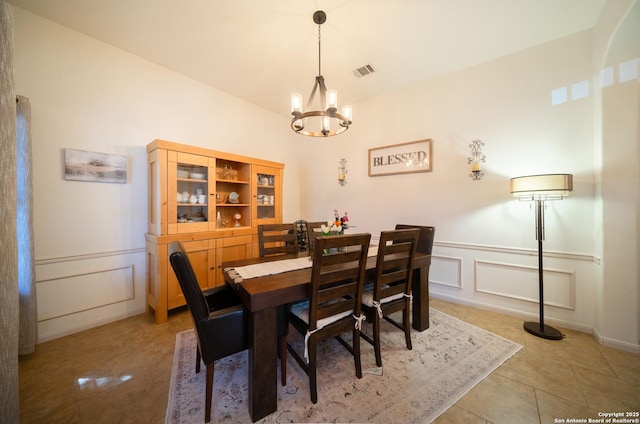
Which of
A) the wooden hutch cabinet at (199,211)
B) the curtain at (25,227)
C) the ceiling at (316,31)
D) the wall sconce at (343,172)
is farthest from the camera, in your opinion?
the wall sconce at (343,172)

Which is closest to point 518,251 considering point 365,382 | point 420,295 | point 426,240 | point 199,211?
point 426,240

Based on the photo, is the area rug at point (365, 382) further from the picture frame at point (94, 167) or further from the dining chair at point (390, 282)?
the picture frame at point (94, 167)

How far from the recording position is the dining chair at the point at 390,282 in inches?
65.5

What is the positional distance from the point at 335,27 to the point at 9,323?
298cm

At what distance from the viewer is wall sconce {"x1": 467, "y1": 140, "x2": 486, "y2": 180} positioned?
265 centimetres

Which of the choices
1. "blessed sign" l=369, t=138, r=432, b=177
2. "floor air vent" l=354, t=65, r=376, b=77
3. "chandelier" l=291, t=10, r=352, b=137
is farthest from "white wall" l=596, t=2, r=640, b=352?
"chandelier" l=291, t=10, r=352, b=137

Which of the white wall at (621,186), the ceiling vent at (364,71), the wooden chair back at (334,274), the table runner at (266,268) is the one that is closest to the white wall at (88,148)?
the table runner at (266,268)

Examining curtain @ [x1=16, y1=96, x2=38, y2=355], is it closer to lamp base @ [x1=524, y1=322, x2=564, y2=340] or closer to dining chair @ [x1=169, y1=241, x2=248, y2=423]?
dining chair @ [x1=169, y1=241, x2=248, y2=423]

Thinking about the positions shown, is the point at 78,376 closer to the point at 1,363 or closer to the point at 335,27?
the point at 1,363

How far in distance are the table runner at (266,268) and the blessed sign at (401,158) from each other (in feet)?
6.67

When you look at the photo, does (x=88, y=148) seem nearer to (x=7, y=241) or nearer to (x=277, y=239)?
(x=7, y=241)

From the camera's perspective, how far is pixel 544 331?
2145mm

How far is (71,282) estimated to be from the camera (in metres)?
2.19

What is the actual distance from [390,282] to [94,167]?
311cm
